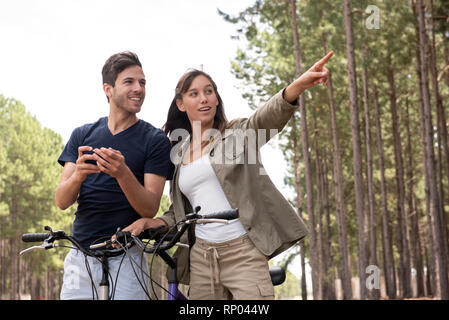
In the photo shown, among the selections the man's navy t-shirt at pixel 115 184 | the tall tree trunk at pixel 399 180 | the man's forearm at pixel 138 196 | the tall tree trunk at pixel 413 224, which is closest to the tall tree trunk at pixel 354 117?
the tall tree trunk at pixel 399 180

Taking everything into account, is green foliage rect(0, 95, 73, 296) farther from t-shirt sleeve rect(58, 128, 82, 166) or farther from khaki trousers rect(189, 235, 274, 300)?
khaki trousers rect(189, 235, 274, 300)

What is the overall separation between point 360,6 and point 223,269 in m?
17.9

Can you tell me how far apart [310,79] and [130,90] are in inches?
46.2

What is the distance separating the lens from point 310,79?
12.0ft

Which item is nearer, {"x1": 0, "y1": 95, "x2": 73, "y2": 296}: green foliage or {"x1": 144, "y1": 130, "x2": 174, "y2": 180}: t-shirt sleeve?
{"x1": 144, "y1": 130, "x2": 174, "y2": 180}: t-shirt sleeve

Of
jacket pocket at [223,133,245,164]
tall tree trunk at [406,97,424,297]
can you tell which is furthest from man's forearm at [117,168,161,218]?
tall tree trunk at [406,97,424,297]

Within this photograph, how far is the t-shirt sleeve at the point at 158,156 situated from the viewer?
12.9 ft

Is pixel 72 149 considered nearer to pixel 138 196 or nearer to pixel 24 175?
pixel 138 196

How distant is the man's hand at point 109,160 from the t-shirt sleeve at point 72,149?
789mm

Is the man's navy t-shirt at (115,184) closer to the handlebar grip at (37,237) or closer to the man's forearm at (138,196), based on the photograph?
the man's forearm at (138,196)

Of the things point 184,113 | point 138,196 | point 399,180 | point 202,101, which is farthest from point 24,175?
point 138,196

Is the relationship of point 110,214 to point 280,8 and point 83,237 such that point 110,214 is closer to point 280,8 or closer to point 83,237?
point 83,237

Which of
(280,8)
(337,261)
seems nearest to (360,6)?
(280,8)

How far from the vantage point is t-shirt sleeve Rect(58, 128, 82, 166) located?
412cm
